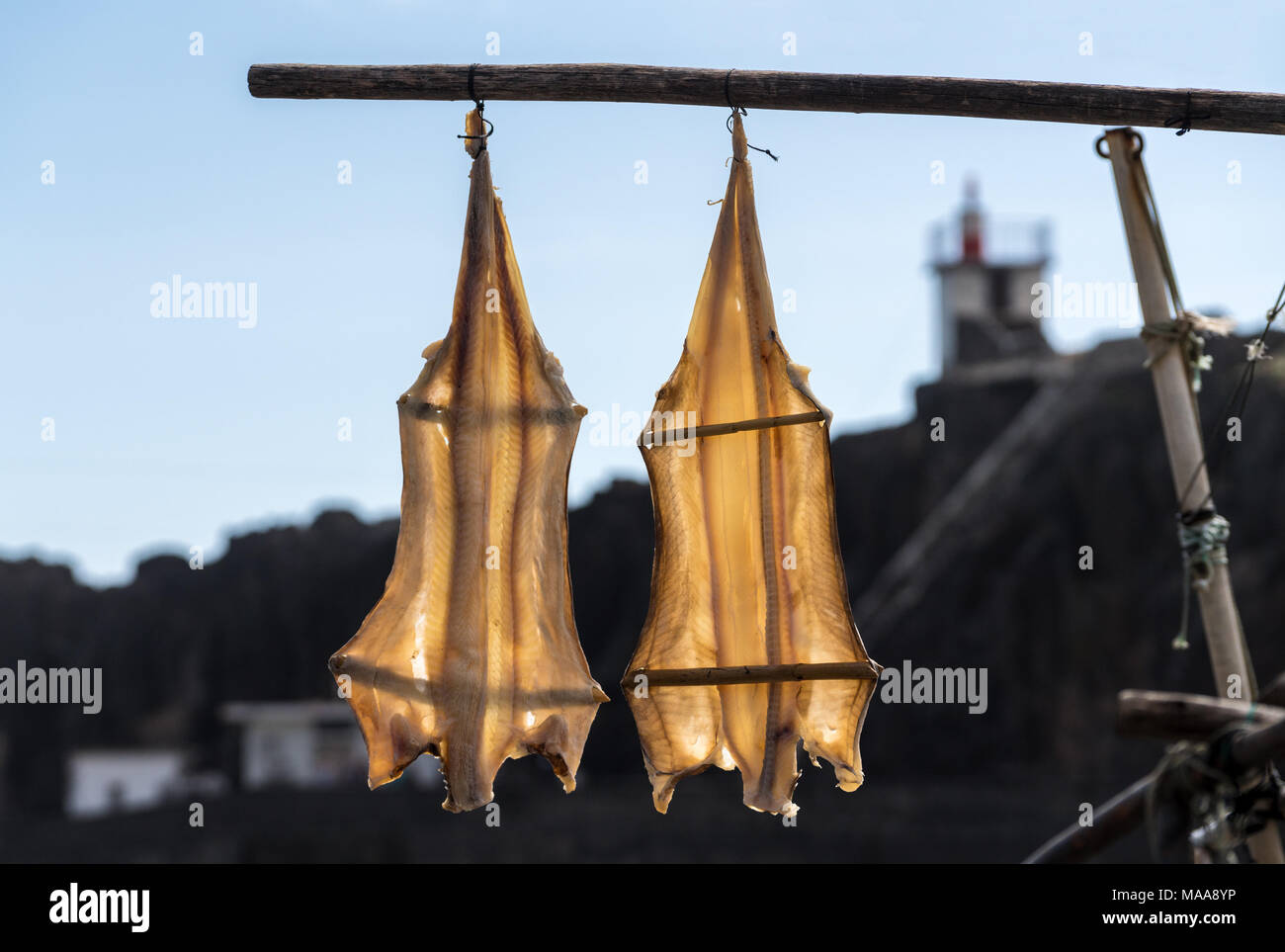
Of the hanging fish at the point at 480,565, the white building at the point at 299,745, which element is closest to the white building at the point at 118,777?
the white building at the point at 299,745

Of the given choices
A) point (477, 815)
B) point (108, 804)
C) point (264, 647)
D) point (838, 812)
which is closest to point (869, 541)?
point (838, 812)

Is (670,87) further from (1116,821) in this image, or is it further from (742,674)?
(1116,821)

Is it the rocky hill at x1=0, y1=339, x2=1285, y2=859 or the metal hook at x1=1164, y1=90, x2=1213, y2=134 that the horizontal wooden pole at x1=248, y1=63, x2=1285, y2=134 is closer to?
the metal hook at x1=1164, y1=90, x2=1213, y2=134

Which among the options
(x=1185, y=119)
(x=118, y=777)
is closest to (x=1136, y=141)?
(x=1185, y=119)

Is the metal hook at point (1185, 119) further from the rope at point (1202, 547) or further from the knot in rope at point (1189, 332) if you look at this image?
the rope at point (1202, 547)

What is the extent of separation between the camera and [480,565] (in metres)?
4.78

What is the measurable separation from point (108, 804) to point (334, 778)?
881cm

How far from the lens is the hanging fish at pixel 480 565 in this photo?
15.2ft

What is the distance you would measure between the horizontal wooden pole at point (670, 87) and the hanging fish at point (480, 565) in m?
0.19

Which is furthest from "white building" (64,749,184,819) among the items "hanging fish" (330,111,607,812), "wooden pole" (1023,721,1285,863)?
"hanging fish" (330,111,607,812)

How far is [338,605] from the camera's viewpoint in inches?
2024
